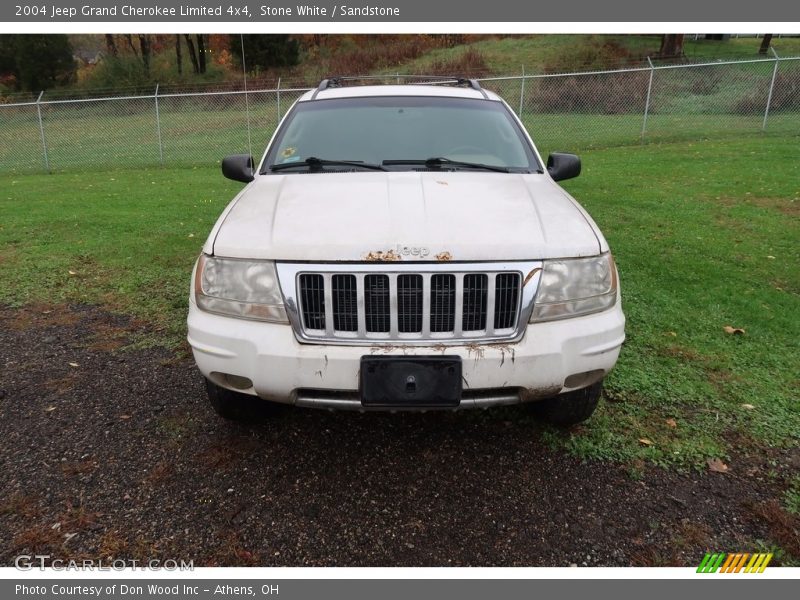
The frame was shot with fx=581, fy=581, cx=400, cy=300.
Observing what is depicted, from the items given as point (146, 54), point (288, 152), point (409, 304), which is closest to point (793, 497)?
point (409, 304)

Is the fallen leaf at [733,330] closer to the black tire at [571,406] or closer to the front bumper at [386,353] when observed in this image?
the black tire at [571,406]

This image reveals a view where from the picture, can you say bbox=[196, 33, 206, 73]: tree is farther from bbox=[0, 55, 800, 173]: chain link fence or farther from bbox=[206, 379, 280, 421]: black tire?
bbox=[206, 379, 280, 421]: black tire

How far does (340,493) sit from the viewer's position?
8.50 feet

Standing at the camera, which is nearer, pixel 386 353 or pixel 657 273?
pixel 386 353

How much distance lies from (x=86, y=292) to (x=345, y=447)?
11.4 feet

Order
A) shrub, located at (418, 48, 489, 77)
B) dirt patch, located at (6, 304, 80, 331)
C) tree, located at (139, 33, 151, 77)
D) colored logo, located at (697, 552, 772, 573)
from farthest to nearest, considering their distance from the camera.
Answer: tree, located at (139, 33, 151, 77) < shrub, located at (418, 48, 489, 77) < dirt patch, located at (6, 304, 80, 331) < colored logo, located at (697, 552, 772, 573)

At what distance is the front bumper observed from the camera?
235 centimetres

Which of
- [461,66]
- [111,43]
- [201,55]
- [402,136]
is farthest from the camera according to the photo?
[111,43]

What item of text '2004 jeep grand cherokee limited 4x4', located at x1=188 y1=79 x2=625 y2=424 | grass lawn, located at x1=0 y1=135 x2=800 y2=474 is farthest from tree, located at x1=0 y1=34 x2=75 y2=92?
text '2004 jeep grand cherokee limited 4x4', located at x1=188 y1=79 x2=625 y2=424

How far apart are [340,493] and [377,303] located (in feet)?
2.93

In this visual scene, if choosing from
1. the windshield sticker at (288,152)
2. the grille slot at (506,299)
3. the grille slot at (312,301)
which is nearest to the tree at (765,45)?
the windshield sticker at (288,152)

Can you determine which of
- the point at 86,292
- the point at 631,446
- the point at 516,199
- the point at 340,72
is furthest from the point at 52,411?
the point at 340,72

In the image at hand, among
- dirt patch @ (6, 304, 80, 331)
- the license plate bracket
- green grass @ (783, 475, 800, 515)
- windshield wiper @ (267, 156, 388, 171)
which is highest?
windshield wiper @ (267, 156, 388, 171)

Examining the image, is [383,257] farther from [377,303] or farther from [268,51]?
[268,51]
